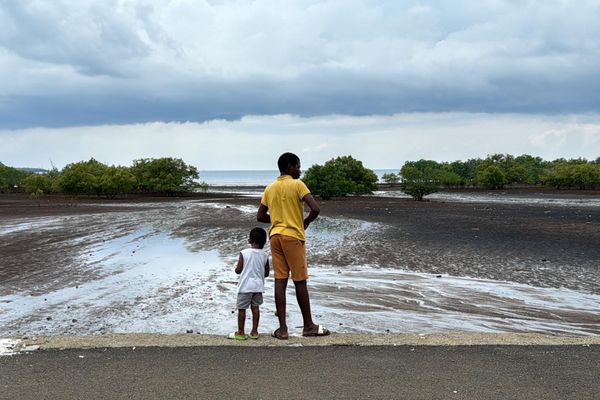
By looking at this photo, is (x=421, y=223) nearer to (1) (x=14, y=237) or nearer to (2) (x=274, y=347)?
(1) (x=14, y=237)

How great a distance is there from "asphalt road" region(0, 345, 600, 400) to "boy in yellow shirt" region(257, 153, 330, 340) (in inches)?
32.3

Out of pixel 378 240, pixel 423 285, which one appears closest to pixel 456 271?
pixel 423 285

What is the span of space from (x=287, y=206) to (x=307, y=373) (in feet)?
7.58

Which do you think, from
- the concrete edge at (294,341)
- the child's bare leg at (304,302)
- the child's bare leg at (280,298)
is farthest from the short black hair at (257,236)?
the concrete edge at (294,341)

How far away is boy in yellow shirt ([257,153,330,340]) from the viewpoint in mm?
7188

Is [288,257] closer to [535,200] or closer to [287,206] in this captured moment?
[287,206]

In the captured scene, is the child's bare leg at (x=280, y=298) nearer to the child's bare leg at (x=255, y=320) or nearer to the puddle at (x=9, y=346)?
the child's bare leg at (x=255, y=320)

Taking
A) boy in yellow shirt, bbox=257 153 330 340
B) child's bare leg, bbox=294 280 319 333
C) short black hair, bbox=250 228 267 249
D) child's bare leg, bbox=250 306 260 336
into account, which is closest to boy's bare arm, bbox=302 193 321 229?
boy in yellow shirt, bbox=257 153 330 340

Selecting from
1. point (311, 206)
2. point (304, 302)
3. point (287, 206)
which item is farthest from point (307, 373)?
point (287, 206)

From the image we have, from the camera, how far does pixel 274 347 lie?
6.66 m

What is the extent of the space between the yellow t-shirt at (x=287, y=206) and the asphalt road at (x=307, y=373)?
4.99ft

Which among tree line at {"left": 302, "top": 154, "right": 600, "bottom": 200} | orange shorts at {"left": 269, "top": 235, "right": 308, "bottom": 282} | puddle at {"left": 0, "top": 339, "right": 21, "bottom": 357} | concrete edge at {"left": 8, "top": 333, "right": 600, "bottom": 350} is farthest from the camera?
tree line at {"left": 302, "top": 154, "right": 600, "bottom": 200}

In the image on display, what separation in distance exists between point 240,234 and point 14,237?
10243 mm

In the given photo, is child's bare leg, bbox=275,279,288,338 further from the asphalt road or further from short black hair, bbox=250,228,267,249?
the asphalt road
